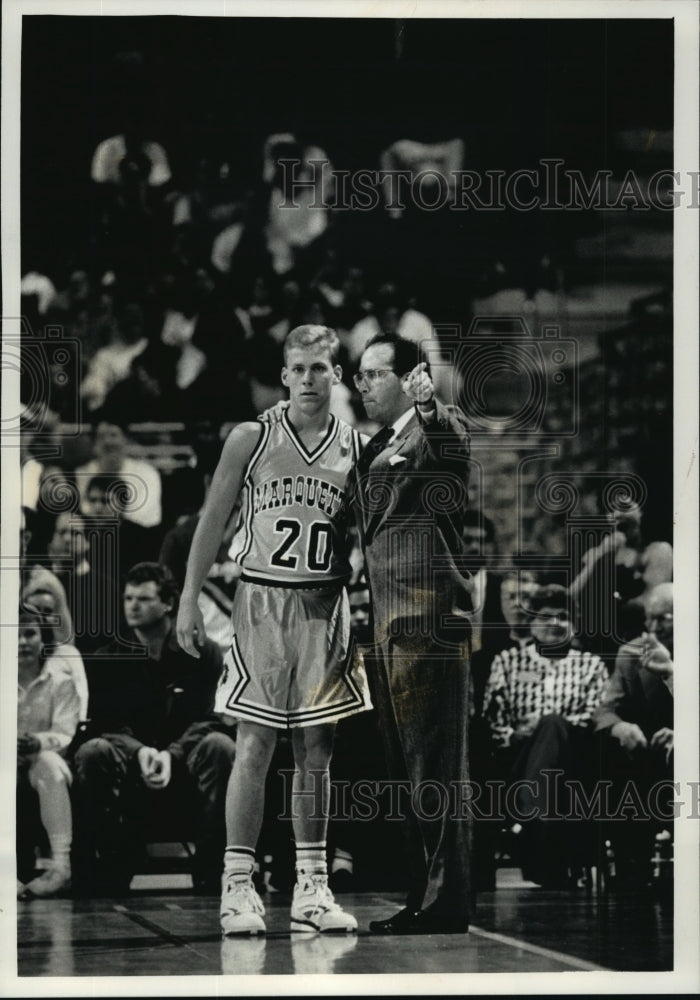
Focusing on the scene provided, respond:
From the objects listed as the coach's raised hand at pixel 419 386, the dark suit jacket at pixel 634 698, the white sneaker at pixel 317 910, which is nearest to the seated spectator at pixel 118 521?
the coach's raised hand at pixel 419 386

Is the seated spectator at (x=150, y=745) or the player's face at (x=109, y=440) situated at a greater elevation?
the player's face at (x=109, y=440)

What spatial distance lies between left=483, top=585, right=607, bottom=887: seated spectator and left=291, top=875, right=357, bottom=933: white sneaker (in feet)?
1.83

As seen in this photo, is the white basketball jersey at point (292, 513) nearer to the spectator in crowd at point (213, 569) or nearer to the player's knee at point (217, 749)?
the spectator in crowd at point (213, 569)

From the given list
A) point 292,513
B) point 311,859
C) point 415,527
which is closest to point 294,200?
point 292,513

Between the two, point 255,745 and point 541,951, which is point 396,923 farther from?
point 255,745

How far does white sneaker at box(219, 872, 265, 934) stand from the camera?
→ 3559 millimetres

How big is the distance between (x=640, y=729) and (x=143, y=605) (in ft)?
5.03

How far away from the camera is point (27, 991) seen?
355 cm

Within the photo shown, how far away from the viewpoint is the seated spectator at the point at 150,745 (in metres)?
3.61

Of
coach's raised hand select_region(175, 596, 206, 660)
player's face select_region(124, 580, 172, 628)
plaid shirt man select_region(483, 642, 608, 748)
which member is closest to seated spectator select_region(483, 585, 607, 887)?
plaid shirt man select_region(483, 642, 608, 748)

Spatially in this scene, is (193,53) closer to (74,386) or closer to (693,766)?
(74,386)

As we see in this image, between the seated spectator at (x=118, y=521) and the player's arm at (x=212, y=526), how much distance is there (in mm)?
134

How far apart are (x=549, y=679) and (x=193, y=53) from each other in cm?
213

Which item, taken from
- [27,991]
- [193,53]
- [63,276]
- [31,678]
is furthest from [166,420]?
[27,991]
